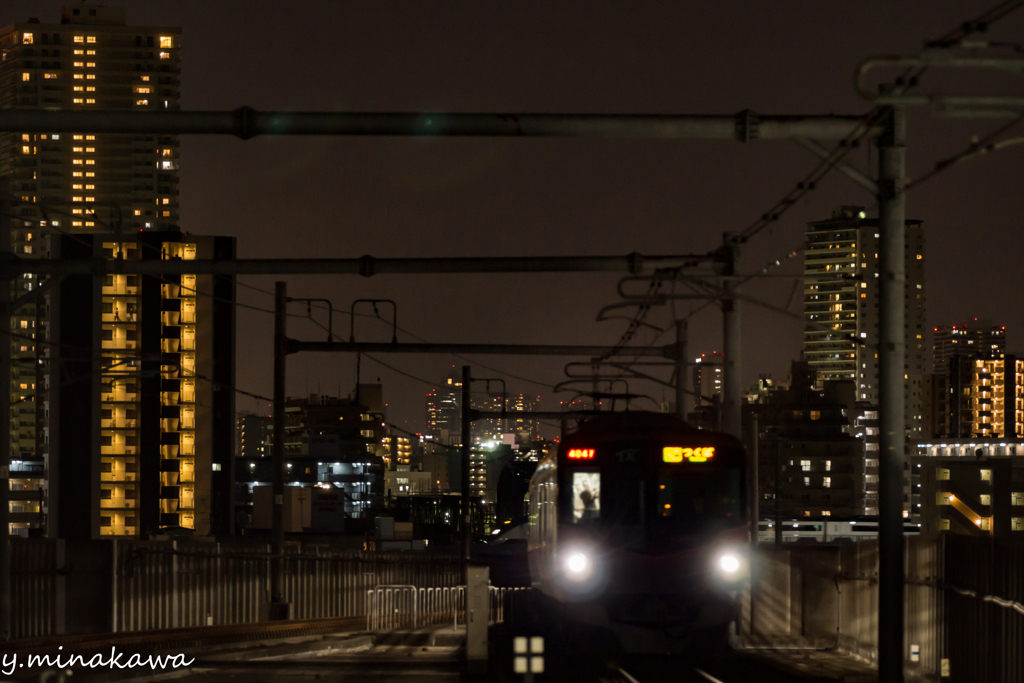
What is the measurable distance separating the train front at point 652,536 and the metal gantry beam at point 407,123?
5751mm

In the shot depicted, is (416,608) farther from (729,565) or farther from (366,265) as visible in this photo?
(729,565)

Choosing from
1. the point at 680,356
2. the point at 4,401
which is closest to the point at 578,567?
the point at 4,401

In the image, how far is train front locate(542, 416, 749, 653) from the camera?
55.8 feet

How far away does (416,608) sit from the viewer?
103ft

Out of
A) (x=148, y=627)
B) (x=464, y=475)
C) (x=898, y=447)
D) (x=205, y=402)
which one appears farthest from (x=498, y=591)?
(x=205, y=402)

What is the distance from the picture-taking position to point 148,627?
2827 cm

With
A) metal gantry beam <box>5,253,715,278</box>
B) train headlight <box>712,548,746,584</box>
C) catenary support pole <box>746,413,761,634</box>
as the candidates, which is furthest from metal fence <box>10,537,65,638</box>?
train headlight <box>712,548,746,584</box>

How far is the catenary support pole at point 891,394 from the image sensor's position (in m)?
13.2

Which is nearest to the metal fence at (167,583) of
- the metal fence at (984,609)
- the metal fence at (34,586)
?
the metal fence at (34,586)

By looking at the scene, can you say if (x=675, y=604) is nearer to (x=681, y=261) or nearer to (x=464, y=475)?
(x=681, y=261)

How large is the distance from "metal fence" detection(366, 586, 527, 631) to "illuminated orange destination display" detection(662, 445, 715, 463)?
443 inches

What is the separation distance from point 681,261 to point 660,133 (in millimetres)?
7936

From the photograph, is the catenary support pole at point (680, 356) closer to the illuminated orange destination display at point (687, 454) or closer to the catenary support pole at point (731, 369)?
the catenary support pole at point (731, 369)

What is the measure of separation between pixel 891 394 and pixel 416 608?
2005 cm
